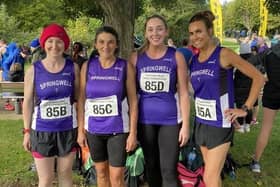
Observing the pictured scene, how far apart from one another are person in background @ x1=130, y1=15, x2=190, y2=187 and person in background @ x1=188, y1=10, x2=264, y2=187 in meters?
0.15

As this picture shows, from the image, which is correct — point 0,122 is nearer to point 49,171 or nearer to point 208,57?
point 49,171

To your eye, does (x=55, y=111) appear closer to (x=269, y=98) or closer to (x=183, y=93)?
(x=183, y=93)

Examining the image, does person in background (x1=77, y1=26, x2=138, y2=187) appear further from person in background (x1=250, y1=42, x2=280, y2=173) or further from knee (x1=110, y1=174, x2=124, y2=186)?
person in background (x1=250, y1=42, x2=280, y2=173)

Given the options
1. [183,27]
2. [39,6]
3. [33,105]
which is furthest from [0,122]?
[183,27]

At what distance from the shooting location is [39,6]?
37.5m

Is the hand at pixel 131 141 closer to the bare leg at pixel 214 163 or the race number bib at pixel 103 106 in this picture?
the race number bib at pixel 103 106

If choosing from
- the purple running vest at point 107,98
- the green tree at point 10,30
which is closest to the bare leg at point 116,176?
the purple running vest at point 107,98

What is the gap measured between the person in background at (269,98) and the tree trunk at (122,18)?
7.03 feet

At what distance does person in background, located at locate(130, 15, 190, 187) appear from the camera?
3.77 metres

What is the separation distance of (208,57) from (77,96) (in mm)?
1227

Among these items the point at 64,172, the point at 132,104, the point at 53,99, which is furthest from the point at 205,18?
the point at 64,172

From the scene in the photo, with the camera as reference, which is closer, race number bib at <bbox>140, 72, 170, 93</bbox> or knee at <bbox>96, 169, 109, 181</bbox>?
race number bib at <bbox>140, 72, 170, 93</bbox>

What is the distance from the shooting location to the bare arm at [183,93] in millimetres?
3766

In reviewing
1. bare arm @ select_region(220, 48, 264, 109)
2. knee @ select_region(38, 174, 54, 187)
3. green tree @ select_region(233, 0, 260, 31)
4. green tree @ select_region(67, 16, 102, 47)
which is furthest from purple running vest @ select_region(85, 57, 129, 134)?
green tree @ select_region(233, 0, 260, 31)
